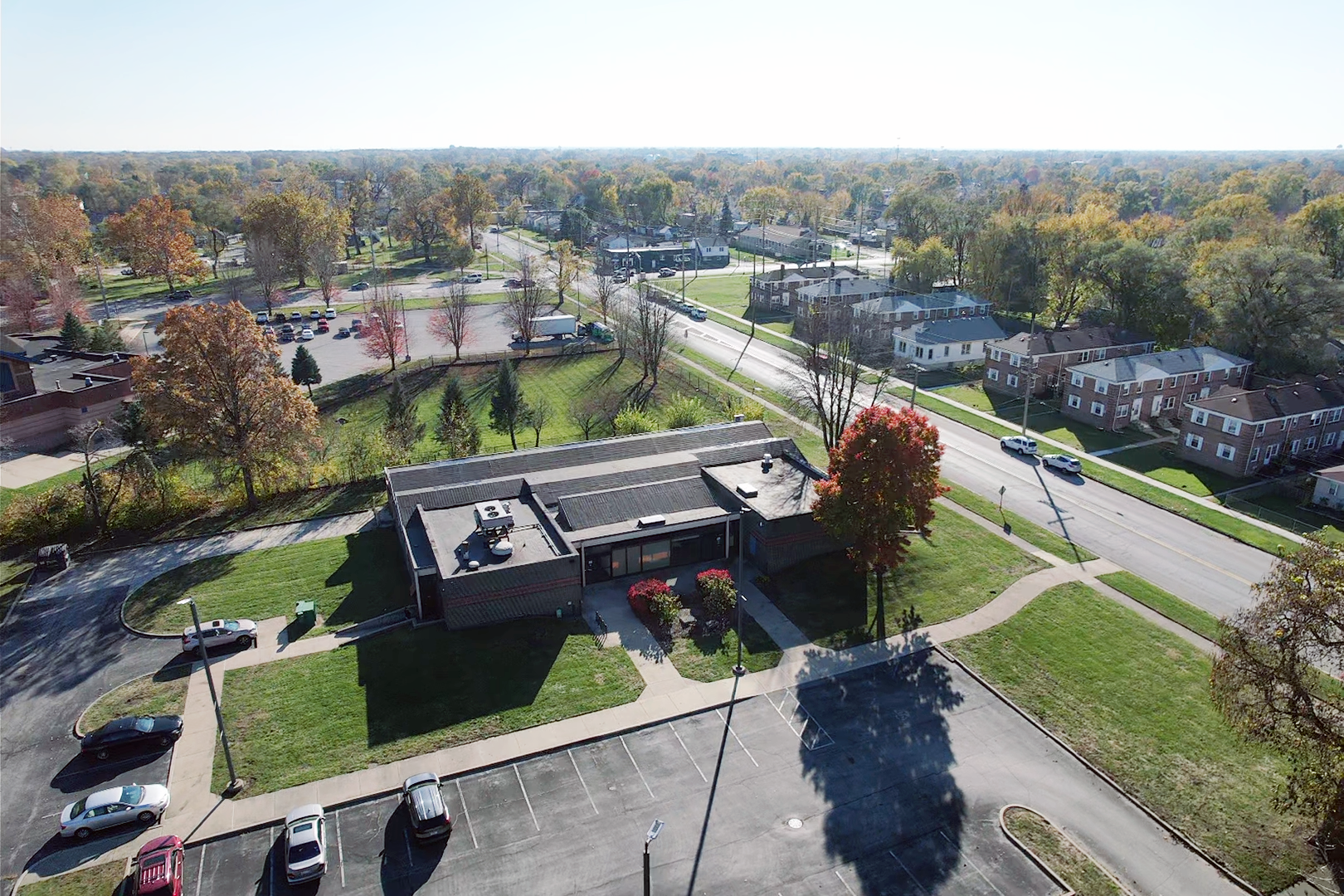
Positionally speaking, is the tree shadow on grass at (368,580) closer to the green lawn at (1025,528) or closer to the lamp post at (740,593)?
the lamp post at (740,593)

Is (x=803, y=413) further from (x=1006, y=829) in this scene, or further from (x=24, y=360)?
(x=24, y=360)

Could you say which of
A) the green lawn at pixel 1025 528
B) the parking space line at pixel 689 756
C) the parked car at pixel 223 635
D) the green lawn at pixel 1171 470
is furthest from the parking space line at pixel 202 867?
the green lawn at pixel 1171 470

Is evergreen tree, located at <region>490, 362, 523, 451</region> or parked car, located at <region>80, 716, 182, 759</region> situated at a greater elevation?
evergreen tree, located at <region>490, 362, 523, 451</region>

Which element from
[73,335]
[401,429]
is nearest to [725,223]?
[73,335]

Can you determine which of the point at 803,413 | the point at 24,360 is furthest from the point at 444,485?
the point at 24,360

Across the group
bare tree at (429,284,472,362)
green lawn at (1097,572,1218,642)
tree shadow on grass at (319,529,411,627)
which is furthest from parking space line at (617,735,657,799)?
bare tree at (429,284,472,362)

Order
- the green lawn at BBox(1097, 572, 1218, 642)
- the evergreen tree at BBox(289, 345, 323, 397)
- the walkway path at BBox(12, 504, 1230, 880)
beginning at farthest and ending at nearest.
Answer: the evergreen tree at BBox(289, 345, 323, 397) → the green lawn at BBox(1097, 572, 1218, 642) → the walkway path at BBox(12, 504, 1230, 880)

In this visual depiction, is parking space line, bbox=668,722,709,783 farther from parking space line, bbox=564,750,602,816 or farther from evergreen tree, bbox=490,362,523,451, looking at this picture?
evergreen tree, bbox=490,362,523,451
